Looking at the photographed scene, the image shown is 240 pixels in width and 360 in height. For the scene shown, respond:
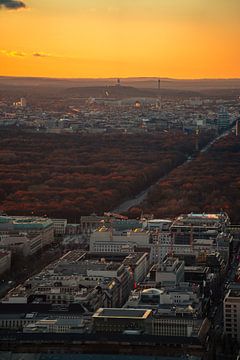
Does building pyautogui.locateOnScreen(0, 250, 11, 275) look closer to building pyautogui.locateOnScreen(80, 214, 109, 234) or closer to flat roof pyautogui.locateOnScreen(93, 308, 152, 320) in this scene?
building pyautogui.locateOnScreen(80, 214, 109, 234)

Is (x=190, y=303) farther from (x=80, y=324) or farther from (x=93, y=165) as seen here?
(x=93, y=165)

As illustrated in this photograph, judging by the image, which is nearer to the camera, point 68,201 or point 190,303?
point 190,303

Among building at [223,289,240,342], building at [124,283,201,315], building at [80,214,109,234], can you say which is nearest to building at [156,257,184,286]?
building at [124,283,201,315]

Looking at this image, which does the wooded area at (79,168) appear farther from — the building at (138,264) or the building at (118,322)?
A: the building at (118,322)

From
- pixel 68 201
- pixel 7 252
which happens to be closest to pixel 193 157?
pixel 68 201

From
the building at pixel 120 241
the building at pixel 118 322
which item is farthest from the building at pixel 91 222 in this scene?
the building at pixel 118 322

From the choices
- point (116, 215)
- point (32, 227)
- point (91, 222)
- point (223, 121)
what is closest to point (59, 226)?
point (91, 222)
